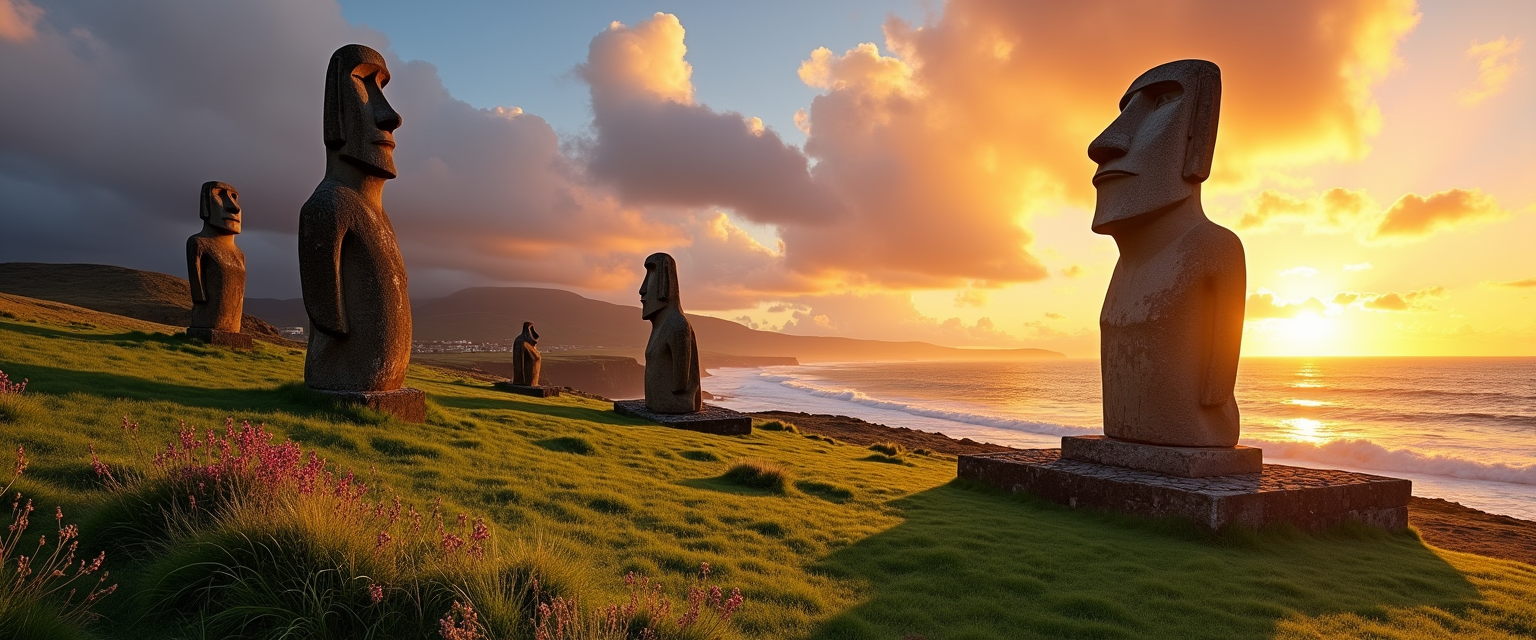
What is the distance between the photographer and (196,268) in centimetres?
1616

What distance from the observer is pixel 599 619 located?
340 cm

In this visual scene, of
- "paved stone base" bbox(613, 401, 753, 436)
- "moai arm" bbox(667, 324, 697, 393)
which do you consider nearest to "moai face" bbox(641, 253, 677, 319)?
"moai arm" bbox(667, 324, 697, 393)

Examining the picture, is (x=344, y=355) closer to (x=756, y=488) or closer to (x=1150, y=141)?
(x=756, y=488)

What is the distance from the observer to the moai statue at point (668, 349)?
55.5 feet

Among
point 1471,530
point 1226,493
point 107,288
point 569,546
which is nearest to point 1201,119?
point 1226,493

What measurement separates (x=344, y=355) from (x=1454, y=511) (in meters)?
23.9

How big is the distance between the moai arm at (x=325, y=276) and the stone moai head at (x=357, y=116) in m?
1.15

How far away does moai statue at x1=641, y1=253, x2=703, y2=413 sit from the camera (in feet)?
55.5

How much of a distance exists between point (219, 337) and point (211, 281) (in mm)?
1439

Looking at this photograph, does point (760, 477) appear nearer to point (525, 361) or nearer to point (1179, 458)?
point (1179, 458)

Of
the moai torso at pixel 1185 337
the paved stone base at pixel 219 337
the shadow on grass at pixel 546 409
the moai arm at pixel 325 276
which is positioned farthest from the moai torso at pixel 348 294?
the moai torso at pixel 1185 337

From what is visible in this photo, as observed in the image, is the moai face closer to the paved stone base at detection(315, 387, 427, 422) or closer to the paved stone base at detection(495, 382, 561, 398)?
the paved stone base at detection(495, 382, 561, 398)

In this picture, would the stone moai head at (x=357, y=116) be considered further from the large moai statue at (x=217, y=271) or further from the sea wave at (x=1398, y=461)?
the sea wave at (x=1398, y=461)

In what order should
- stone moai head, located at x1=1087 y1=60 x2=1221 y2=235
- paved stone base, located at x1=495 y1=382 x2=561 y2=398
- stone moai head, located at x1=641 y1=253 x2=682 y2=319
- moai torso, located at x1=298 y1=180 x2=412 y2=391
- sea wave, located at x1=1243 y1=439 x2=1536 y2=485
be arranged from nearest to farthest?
moai torso, located at x1=298 y1=180 x2=412 y2=391 < stone moai head, located at x1=1087 y1=60 x2=1221 y2=235 < stone moai head, located at x1=641 y1=253 x2=682 y2=319 < paved stone base, located at x1=495 y1=382 x2=561 y2=398 < sea wave, located at x1=1243 y1=439 x2=1536 y2=485
